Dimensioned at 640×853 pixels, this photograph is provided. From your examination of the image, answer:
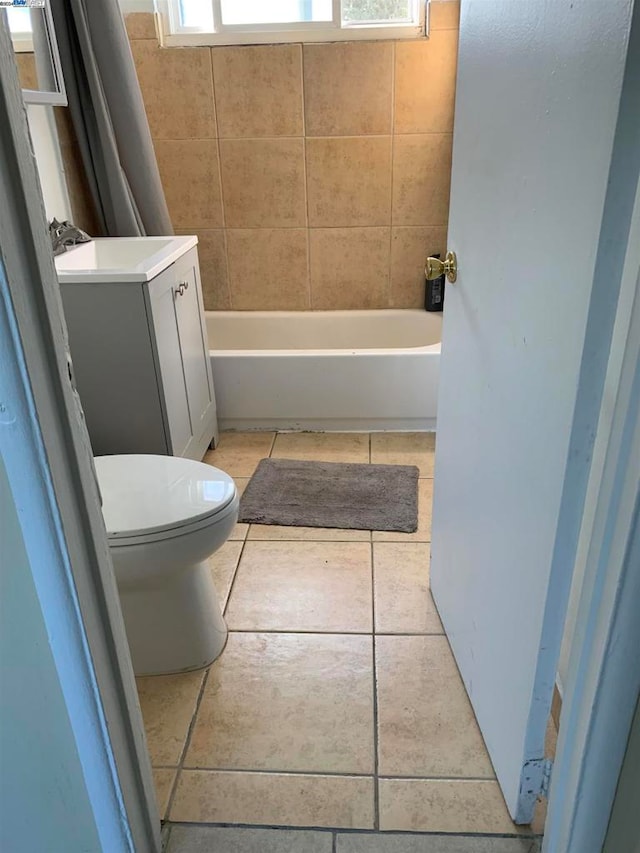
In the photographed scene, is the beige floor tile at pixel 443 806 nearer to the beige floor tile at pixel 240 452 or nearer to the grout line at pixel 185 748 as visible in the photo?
the grout line at pixel 185 748

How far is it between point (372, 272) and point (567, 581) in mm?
2370

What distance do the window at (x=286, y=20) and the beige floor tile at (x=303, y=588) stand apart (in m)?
2.12

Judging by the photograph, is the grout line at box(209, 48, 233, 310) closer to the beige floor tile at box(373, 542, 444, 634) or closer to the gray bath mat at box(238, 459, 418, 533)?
the gray bath mat at box(238, 459, 418, 533)

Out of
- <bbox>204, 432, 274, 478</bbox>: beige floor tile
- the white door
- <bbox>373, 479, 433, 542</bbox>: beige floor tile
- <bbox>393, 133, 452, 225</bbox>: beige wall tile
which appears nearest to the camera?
the white door

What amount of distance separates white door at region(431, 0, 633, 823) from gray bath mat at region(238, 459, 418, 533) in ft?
2.28

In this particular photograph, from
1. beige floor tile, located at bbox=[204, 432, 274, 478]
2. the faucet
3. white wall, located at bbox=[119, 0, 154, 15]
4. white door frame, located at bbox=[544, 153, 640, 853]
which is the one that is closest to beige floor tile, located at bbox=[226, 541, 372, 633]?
beige floor tile, located at bbox=[204, 432, 274, 478]

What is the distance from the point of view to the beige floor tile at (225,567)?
185cm

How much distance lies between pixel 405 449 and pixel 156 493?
1.37m

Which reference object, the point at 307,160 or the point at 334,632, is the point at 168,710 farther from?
the point at 307,160

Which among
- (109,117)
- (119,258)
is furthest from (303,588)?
(109,117)

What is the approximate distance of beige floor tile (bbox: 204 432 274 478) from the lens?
2.53 meters

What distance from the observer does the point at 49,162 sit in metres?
2.35

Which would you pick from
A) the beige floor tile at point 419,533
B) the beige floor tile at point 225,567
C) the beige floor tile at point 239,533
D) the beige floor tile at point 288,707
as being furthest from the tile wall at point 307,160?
the beige floor tile at point 288,707

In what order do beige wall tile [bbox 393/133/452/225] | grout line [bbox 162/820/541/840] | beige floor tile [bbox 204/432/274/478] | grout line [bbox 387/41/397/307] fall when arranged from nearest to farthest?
1. grout line [bbox 162/820/541/840]
2. beige floor tile [bbox 204/432/274/478]
3. grout line [bbox 387/41/397/307]
4. beige wall tile [bbox 393/133/452/225]
